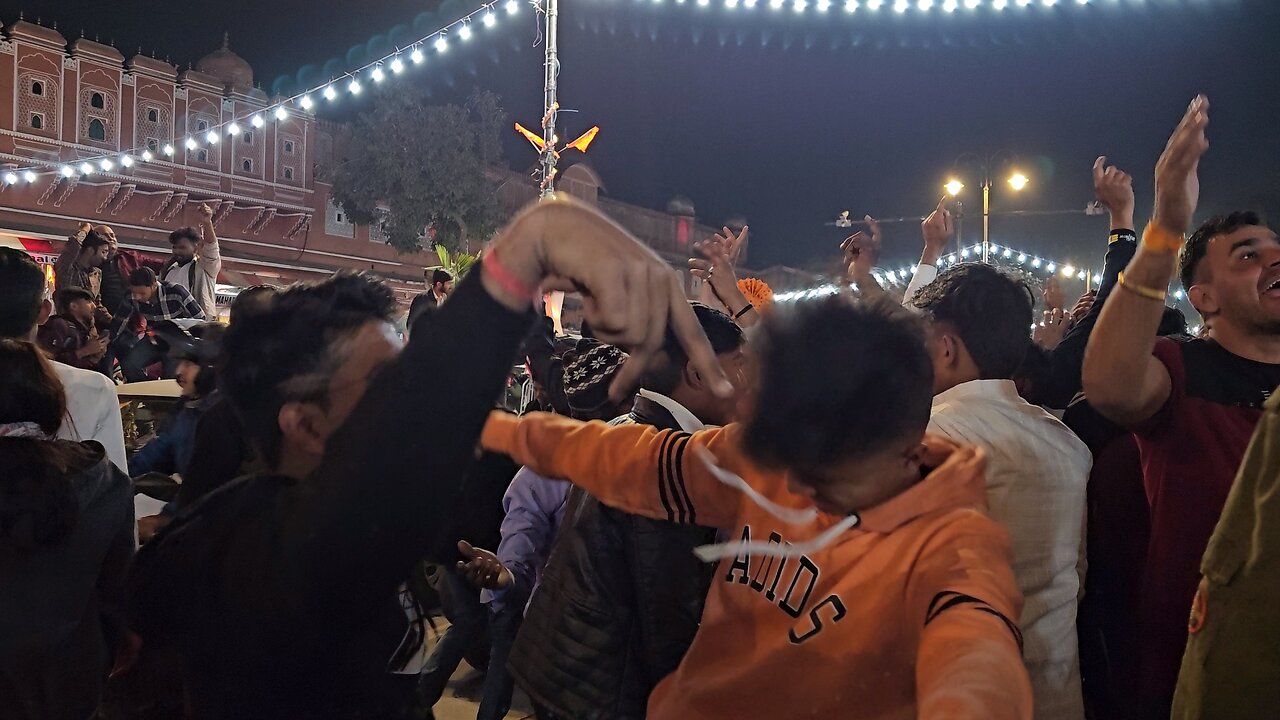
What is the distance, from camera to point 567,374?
9.14 feet

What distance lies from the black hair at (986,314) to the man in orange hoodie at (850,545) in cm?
85

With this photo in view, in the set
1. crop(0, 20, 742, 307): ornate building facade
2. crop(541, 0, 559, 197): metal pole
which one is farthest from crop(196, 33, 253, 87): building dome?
crop(541, 0, 559, 197): metal pole

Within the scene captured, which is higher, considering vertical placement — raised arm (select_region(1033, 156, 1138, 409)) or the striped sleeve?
raised arm (select_region(1033, 156, 1138, 409))

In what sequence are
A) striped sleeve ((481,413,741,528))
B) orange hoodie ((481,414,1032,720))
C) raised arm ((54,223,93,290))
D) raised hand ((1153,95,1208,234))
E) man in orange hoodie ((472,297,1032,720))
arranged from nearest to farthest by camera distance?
orange hoodie ((481,414,1032,720))
man in orange hoodie ((472,297,1032,720))
striped sleeve ((481,413,741,528))
raised hand ((1153,95,1208,234))
raised arm ((54,223,93,290))

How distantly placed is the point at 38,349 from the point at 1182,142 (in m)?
3.20

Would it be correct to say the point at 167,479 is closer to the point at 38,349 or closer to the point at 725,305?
the point at 38,349

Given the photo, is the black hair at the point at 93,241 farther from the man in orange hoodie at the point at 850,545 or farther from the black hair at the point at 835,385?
the black hair at the point at 835,385

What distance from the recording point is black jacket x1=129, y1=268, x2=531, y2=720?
3.44ft

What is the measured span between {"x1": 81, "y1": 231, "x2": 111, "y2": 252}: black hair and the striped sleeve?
7440 mm

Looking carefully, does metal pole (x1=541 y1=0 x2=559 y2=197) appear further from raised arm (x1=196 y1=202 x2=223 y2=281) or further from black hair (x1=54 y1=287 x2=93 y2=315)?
black hair (x1=54 y1=287 x2=93 y2=315)

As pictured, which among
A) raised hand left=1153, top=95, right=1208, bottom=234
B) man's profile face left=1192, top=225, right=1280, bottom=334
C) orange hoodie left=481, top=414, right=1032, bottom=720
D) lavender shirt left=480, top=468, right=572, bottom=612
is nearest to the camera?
orange hoodie left=481, top=414, right=1032, bottom=720

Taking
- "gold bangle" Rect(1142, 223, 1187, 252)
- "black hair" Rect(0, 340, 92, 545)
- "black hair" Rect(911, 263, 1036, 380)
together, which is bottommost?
"black hair" Rect(0, 340, 92, 545)

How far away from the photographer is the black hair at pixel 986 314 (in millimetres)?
2502

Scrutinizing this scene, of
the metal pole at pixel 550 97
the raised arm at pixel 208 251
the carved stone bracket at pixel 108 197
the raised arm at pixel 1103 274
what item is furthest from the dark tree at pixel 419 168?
the raised arm at pixel 1103 274
